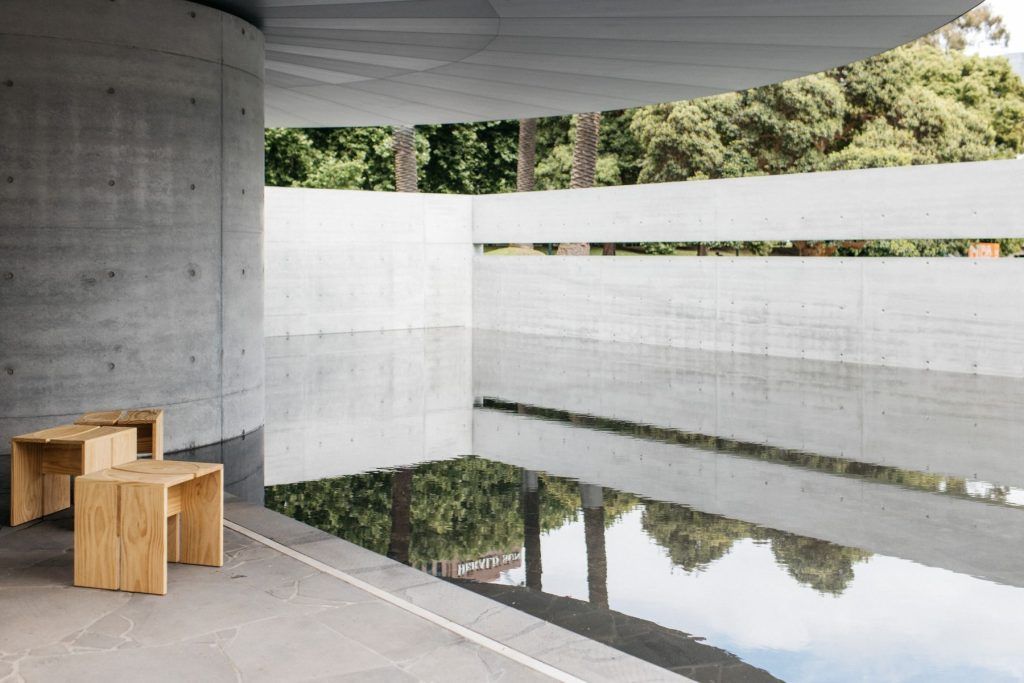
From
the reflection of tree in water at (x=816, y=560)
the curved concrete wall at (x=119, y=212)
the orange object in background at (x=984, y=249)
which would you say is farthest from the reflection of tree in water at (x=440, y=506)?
the orange object in background at (x=984, y=249)

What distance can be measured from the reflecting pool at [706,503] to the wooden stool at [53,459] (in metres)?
1.50

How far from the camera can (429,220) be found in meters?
22.8

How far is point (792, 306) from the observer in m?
17.5

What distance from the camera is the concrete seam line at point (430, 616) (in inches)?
167

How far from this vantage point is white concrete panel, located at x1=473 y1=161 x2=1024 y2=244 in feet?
50.3

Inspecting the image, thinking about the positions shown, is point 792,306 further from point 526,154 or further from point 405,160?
point 526,154

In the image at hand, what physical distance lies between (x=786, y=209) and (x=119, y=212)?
1237cm

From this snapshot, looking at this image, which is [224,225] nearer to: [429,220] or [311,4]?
[311,4]

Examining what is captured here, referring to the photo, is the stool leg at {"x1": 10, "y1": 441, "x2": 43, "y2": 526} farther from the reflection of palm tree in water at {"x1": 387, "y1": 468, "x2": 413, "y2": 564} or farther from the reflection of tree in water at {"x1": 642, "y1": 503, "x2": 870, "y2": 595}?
the reflection of tree in water at {"x1": 642, "y1": 503, "x2": 870, "y2": 595}

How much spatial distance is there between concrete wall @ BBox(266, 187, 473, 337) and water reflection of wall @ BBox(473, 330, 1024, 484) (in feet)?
14.0

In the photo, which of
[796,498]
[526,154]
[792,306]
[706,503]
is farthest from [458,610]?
[526,154]

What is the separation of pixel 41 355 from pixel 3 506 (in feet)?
6.19

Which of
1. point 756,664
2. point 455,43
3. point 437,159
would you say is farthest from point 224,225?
point 437,159

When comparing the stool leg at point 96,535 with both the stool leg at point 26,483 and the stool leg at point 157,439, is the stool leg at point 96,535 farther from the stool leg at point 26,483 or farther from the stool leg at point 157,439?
the stool leg at point 157,439
